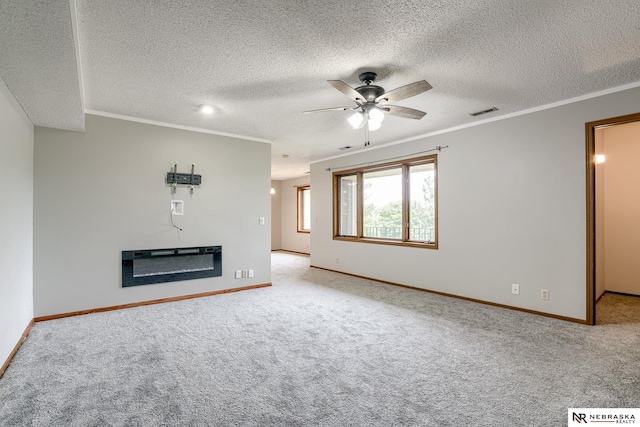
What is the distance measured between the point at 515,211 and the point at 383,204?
2274 millimetres

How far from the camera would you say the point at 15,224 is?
268 centimetres

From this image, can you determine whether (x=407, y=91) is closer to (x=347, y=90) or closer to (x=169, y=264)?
(x=347, y=90)

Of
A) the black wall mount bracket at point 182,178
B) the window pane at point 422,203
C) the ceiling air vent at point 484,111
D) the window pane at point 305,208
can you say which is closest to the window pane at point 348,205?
the window pane at point 422,203

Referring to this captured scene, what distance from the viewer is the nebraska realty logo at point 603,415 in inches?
69.7

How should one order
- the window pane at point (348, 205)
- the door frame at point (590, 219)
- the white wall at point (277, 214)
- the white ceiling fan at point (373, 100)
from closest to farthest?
1. the white ceiling fan at point (373, 100)
2. the door frame at point (590, 219)
3. the window pane at point (348, 205)
4. the white wall at point (277, 214)

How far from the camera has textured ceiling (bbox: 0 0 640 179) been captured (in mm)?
1859

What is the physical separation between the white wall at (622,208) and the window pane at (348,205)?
3.96 m

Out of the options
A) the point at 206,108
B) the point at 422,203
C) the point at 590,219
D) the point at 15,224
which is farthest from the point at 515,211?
the point at 15,224

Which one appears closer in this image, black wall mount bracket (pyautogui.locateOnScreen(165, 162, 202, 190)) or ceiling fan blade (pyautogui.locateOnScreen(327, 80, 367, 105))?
ceiling fan blade (pyautogui.locateOnScreen(327, 80, 367, 105))

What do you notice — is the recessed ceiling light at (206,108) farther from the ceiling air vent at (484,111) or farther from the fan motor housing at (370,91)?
the ceiling air vent at (484,111)

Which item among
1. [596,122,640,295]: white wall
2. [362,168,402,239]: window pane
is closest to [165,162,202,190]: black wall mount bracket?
[362,168,402,239]: window pane

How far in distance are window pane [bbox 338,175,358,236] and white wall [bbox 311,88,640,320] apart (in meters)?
1.35

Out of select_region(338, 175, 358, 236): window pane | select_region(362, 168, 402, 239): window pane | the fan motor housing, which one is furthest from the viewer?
select_region(338, 175, 358, 236): window pane

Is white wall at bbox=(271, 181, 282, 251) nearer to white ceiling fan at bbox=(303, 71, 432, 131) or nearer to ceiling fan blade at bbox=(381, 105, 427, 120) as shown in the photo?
white ceiling fan at bbox=(303, 71, 432, 131)
